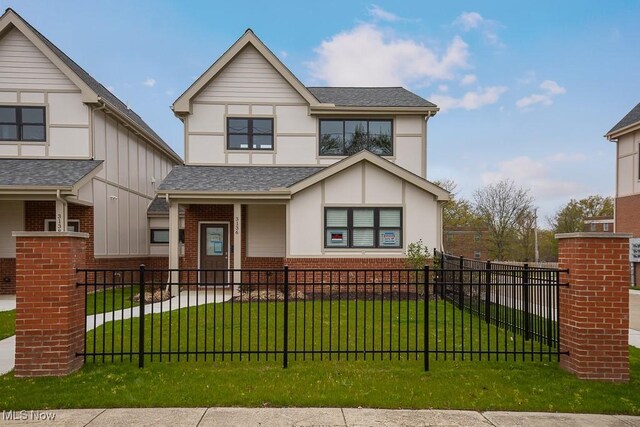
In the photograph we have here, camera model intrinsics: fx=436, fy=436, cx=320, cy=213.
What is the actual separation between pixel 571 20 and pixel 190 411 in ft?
47.8

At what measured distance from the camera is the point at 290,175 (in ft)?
52.7

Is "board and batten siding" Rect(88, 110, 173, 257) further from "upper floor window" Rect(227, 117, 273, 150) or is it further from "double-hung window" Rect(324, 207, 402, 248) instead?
"double-hung window" Rect(324, 207, 402, 248)

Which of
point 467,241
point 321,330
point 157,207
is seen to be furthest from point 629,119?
point 157,207

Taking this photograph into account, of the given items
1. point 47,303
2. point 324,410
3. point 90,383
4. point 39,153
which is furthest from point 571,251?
point 39,153

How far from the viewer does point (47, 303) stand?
5.96 meters

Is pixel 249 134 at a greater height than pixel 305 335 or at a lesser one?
greater

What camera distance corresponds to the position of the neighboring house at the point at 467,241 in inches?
1628

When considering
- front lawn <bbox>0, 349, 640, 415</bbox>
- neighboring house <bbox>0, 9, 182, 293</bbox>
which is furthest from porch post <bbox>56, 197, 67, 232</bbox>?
front lawn <bbox>0, 349, 640, 415</bbox>

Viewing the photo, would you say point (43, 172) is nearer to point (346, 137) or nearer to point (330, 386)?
point (346, 137)

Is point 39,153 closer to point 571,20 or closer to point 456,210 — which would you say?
point 571,20

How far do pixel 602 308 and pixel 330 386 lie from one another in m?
3.85

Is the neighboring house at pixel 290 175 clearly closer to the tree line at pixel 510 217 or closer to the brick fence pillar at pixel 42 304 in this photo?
the brick fence pillar at pixel 42 304

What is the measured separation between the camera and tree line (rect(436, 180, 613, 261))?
3975 cm

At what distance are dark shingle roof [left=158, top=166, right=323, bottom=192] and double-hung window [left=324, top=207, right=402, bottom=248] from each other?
2068 mm
